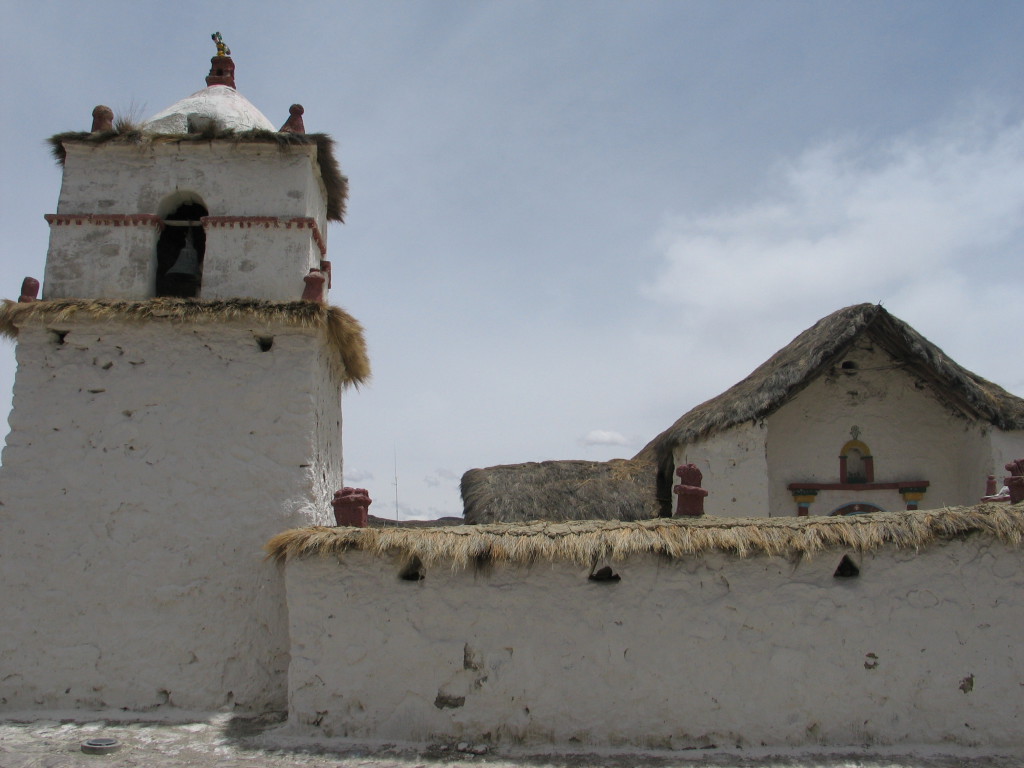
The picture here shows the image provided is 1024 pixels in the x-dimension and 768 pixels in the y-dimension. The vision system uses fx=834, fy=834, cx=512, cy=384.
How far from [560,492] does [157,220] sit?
5478 mm

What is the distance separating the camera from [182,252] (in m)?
8.40

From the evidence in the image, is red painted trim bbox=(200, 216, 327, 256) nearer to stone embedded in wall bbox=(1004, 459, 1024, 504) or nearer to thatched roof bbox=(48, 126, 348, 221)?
thatched roof bbox=(48, 126, 348, 221)

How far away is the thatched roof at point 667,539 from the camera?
6.51 m

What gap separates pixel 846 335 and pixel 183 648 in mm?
7732

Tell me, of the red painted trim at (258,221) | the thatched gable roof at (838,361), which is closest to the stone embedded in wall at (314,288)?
the red painted trim at (258,221)

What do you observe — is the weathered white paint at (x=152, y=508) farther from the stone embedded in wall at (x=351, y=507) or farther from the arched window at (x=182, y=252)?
the arched window at (x=182, y=252)

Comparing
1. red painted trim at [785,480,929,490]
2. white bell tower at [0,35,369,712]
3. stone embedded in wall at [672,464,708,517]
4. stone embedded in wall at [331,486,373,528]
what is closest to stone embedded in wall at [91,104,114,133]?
white bell tower at [0,35,369,712]

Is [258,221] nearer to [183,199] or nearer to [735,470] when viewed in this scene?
[183,199]

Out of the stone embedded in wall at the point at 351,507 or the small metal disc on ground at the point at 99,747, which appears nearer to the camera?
the small metal disc on ground at the point at 99,747

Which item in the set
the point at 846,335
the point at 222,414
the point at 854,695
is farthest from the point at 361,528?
the point at 846,335

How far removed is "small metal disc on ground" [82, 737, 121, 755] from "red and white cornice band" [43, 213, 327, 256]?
4.74 m

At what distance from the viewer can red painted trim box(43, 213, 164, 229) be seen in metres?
8.17

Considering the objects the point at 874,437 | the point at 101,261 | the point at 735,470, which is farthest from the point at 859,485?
the point at 101,261

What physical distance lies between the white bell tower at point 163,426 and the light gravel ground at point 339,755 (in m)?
0.62
